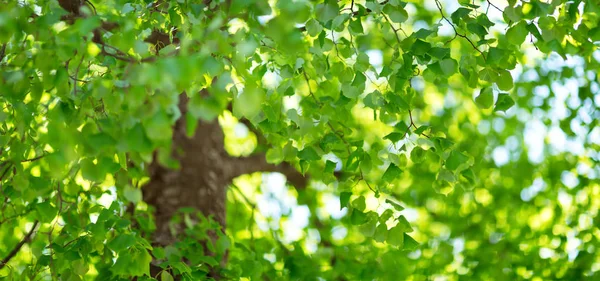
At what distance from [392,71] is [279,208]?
11.9ft

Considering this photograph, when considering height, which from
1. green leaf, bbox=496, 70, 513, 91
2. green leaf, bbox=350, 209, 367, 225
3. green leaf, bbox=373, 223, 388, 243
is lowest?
green leaf, bbox=350, 209, 367, 225

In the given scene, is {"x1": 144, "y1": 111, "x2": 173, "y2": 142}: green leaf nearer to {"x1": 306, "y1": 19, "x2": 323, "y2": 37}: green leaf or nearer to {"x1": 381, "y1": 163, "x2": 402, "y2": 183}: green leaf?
{"x1": 306, "y1": 19, "x2": 323, "y2": 37}: green leaf

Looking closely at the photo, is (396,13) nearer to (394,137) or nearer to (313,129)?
(394,137)

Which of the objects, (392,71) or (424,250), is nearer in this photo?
(392,71)

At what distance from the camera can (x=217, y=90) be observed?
1.79 meters

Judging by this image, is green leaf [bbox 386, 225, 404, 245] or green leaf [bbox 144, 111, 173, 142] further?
green leaf [bbox 386, 225, 404, 245]

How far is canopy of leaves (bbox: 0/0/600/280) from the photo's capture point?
6.64 feet

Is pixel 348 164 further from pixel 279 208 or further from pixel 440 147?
pixel 279 208

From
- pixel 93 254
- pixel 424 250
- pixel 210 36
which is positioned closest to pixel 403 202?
pixel 424 250

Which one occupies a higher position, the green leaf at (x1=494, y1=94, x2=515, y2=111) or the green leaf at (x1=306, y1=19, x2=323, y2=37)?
the green leaf at (x1=494, y1=94, x2=515, y2=111)

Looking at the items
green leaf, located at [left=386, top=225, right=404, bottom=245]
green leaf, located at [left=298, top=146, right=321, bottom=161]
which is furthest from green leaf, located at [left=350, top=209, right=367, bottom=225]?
green leaf, located at [left=298, top=146, right=321, bottom=161]

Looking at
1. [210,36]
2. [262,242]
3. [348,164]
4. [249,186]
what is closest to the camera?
[210,36]

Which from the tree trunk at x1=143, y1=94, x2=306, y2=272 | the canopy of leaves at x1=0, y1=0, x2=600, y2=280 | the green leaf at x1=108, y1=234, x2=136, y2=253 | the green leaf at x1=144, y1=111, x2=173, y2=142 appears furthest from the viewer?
the tree trunk at x1=143, y1=94, x2=306, y2=272

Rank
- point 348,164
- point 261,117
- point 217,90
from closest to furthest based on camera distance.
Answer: point 217,90 → point 261,117 → point 348,164
